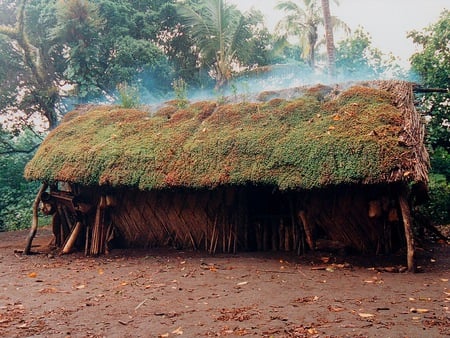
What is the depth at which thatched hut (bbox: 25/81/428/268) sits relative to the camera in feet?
23.3

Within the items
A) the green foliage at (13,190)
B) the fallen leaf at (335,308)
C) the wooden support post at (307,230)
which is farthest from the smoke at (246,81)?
the fallen leaf at (335,308)

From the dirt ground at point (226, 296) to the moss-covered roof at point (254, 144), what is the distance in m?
1.44

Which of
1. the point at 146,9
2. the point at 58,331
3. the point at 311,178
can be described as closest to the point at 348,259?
the point at 311,178

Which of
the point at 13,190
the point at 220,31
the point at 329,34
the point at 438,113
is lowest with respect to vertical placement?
the point at 13,190

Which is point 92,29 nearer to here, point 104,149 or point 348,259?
point 104,149

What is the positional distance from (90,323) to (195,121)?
5369mm

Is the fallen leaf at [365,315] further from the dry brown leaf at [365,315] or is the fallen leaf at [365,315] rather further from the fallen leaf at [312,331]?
the fallen leaf at [312,331]

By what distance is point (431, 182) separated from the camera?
11125 mm

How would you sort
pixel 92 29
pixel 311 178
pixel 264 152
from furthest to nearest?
1. pixel 92 29
2. pixel 264 152
3. pixel 311 178

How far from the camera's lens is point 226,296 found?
550 cm

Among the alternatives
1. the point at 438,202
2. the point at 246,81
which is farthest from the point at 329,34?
the point at 438,202

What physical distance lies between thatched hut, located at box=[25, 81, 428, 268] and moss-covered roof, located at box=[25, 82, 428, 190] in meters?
0.02

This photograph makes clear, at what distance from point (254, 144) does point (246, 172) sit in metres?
0.66

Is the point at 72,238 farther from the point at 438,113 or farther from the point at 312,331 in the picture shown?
the point at 438,113
